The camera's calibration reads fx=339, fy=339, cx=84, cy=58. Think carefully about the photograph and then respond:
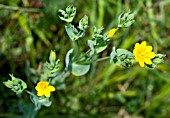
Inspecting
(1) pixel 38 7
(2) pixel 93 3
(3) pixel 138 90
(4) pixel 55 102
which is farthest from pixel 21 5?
(3) pixel 138 90

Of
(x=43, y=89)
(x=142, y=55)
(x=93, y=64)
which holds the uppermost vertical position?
(x=142, y=55)

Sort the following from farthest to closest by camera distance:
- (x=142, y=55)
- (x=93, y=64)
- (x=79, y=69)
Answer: (x=93, y=64) < (x=79, y=69) < (x=142, y=55)

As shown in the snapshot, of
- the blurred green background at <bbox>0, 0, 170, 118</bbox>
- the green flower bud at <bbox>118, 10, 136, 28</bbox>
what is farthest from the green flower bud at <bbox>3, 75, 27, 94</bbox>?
the blurred green background at <bbox>0, 0, 170, 118</bbox>

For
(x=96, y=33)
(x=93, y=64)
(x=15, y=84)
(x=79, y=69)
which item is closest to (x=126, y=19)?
(x=96, y=33)

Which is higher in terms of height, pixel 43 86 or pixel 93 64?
pixel 43 86

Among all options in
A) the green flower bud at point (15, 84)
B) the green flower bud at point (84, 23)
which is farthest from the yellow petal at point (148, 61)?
the green flower bud at point (15, 84)

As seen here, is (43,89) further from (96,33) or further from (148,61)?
(148,61)

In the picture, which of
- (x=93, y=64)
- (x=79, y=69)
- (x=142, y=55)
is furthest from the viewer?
(x=93, y=64)

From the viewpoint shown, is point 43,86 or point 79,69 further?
point 79,69

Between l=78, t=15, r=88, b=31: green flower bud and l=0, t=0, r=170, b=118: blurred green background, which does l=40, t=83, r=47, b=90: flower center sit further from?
l=0, t=0, r=170, b=118: blurred green background

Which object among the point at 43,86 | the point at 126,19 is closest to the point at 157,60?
the point at 126,19
